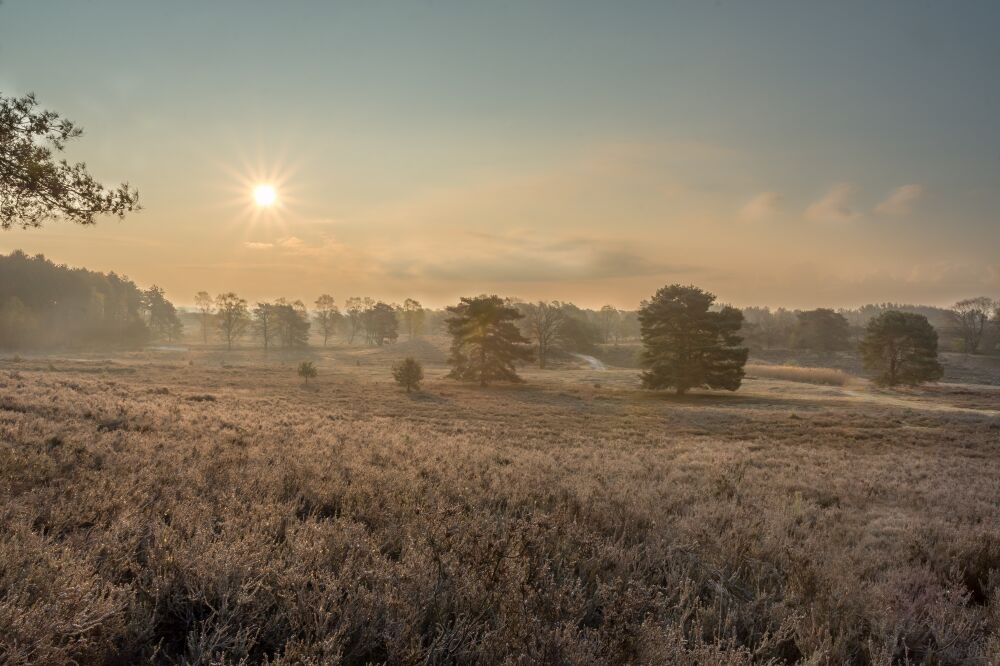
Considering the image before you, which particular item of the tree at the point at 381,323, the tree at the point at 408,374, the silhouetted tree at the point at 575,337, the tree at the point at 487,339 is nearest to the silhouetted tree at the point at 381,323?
the tree at the point at 381,323

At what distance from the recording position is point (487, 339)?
45.6m

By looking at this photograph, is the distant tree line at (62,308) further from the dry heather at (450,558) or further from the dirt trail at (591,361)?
the dry heather at (450,558)

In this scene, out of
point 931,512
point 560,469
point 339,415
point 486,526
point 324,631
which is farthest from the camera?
point 339,415

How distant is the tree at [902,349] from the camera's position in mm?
47375

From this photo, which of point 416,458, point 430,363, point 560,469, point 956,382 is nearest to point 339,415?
point 416,458

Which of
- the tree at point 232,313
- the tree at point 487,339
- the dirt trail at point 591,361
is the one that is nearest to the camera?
the tree at point 487,339

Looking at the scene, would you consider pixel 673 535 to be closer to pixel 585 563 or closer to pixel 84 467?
pixel 585 563

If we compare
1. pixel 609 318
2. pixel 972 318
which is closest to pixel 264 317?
pixel 609 318

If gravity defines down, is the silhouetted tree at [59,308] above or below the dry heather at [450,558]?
above

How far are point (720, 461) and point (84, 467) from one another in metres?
13.4

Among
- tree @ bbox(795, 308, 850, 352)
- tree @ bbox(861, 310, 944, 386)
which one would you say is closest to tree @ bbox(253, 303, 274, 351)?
tree @ bbox(861, 310, 944, 386)

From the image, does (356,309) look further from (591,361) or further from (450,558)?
(450,558)

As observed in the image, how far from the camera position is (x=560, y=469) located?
934 cm

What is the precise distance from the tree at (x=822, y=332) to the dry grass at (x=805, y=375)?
3335cm
